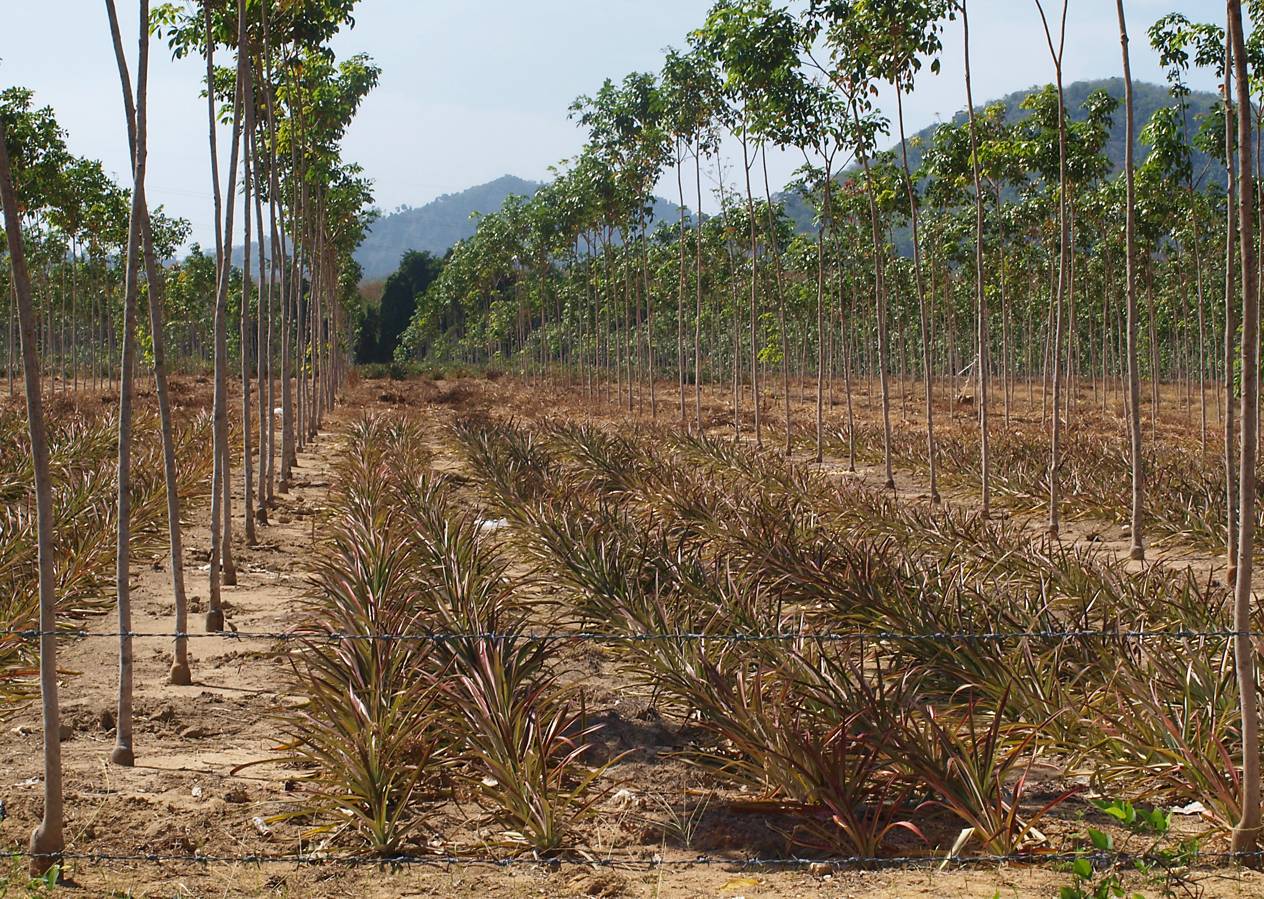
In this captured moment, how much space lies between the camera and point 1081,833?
453 centimetres

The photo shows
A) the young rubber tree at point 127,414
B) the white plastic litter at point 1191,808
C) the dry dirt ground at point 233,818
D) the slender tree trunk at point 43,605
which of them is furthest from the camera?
the young rubber tree at point 127,414

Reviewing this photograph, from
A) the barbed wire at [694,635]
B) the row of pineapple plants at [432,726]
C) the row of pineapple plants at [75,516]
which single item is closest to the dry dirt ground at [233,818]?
the row of pineapple plants at [432,726]

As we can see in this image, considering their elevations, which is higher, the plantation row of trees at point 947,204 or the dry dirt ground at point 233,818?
the plantation row of trees at point 947,204

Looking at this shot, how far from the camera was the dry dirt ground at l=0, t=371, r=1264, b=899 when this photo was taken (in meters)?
4.05

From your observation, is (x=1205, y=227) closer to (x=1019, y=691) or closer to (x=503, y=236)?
→ (x=1019, y=691)

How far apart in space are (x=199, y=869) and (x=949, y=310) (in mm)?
35043

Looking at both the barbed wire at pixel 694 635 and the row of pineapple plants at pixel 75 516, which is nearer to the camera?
the barbed wire at pixel 694 635

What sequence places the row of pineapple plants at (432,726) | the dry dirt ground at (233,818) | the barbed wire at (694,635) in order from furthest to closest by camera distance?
the barbed wire at (694,635), the row of pineapple plants at (432,726), the dry dirt ground at (233,818)

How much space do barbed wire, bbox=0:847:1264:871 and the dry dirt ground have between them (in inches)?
0.9

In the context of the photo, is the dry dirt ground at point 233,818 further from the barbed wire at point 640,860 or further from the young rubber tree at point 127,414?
the young rubber tree at point 127,414

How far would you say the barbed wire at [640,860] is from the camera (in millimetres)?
4086

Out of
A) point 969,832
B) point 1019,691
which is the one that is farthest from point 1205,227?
point 969,832

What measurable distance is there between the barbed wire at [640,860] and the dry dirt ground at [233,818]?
0.02 meters

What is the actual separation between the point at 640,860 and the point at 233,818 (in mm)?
1694
